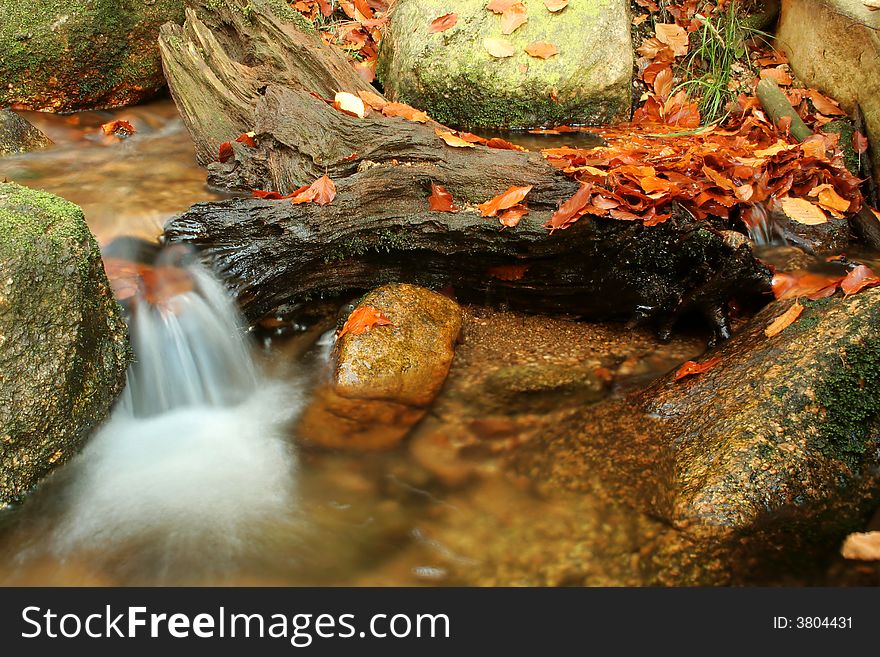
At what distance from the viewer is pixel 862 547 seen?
2559 millimetres

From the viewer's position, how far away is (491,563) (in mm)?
2721

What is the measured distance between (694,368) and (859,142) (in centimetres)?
272

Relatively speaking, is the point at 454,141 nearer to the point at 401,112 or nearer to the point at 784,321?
the point at 401,112

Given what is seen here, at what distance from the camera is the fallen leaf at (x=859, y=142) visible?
496 cm

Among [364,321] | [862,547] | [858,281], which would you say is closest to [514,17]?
[364,321]

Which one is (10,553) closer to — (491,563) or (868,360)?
(491,563)

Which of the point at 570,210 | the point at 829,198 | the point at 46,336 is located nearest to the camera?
the point at 46,336

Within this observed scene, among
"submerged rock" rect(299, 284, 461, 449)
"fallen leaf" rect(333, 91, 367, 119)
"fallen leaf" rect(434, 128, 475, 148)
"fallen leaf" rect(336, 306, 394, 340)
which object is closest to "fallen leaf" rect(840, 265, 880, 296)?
"submerged rock" rect(299, 284, 461, 449)

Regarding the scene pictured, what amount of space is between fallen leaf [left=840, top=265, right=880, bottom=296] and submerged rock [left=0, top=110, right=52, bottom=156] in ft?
17.5

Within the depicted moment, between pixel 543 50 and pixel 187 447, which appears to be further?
pixel 543 50

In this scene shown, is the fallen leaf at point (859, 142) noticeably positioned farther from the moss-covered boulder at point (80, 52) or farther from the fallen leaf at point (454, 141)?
the moss-covered boulder at point (80, 52)

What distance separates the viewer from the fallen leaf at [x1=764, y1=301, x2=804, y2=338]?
11.2 feet

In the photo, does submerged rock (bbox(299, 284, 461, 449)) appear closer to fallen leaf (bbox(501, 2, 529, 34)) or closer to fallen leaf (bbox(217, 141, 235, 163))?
fallen leaf (bbox(217, 141, 235, 163))

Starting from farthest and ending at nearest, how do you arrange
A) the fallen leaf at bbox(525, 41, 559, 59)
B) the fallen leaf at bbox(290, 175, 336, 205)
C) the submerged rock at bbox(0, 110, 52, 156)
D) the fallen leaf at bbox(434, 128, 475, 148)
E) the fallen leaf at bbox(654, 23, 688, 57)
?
the fallen leaf at bbox(654, 23, 688, 57) → the fallen leaf at bbox(525, 41, 559, 59) → the submerged rock at bbox(0, 110, 52, 156) → the fallen leaf at bbox(434, 128, 475, 148) → the fallen leaf at bbox(290, 175, 336, 205)
